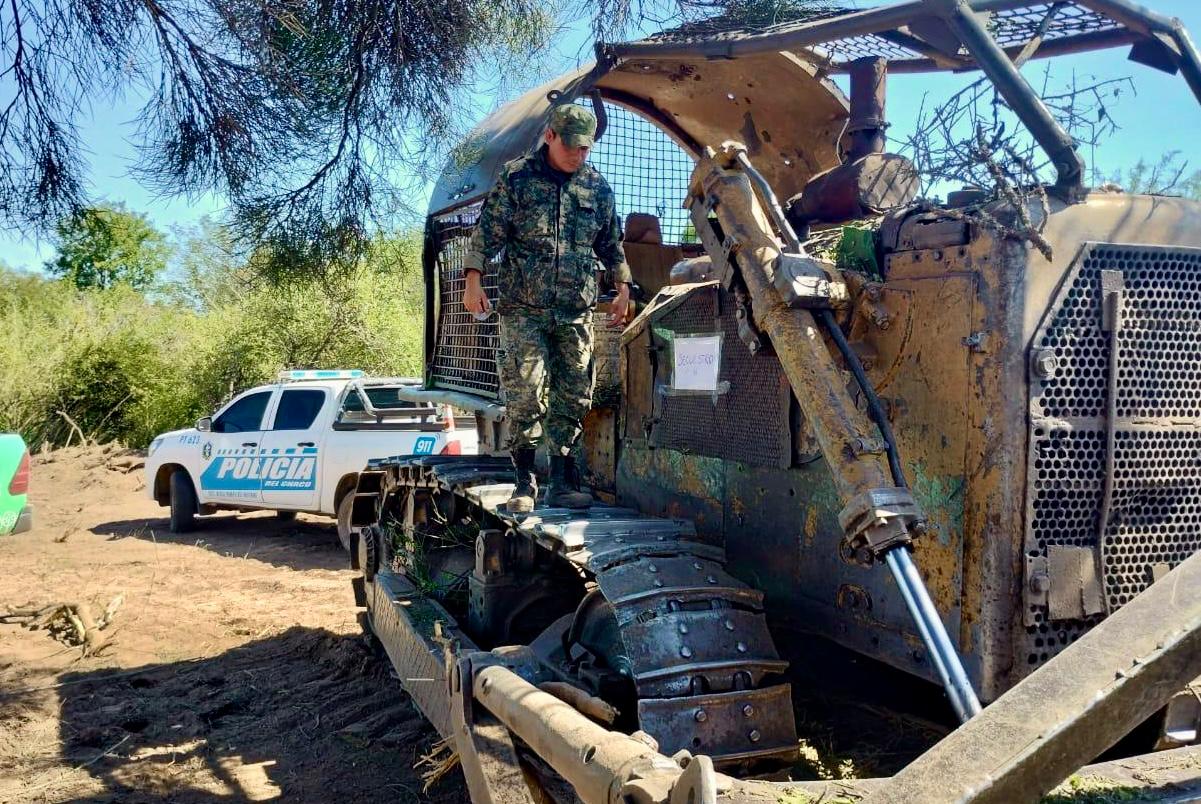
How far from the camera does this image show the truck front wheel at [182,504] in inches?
467

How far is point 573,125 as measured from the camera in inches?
167

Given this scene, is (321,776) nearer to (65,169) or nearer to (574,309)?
(574,309)

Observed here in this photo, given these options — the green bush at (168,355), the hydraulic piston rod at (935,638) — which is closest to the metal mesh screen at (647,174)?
the hydraulic piston rod at (935,638)

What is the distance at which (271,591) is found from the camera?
8.59 metres

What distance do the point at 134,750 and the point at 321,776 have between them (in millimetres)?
1010

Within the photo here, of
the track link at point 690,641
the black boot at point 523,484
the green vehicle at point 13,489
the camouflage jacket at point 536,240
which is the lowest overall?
the green vehicle at point 13,489

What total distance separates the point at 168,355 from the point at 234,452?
34.0 feet

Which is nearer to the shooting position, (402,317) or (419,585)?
(419,585)

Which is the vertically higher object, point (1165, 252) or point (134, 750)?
point (1165, 252)

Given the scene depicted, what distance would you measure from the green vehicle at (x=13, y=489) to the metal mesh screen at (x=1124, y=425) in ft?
29.1

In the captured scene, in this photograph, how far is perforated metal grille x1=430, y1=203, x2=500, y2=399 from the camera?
17.7 feet

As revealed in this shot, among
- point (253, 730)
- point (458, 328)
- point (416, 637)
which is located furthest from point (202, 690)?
point (458, 328)

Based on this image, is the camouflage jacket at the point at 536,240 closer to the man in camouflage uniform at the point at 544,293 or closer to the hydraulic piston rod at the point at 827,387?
the man in camouflage uniform at the point at 544,293

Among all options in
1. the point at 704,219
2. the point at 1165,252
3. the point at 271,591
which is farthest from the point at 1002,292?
the point at 271,591
